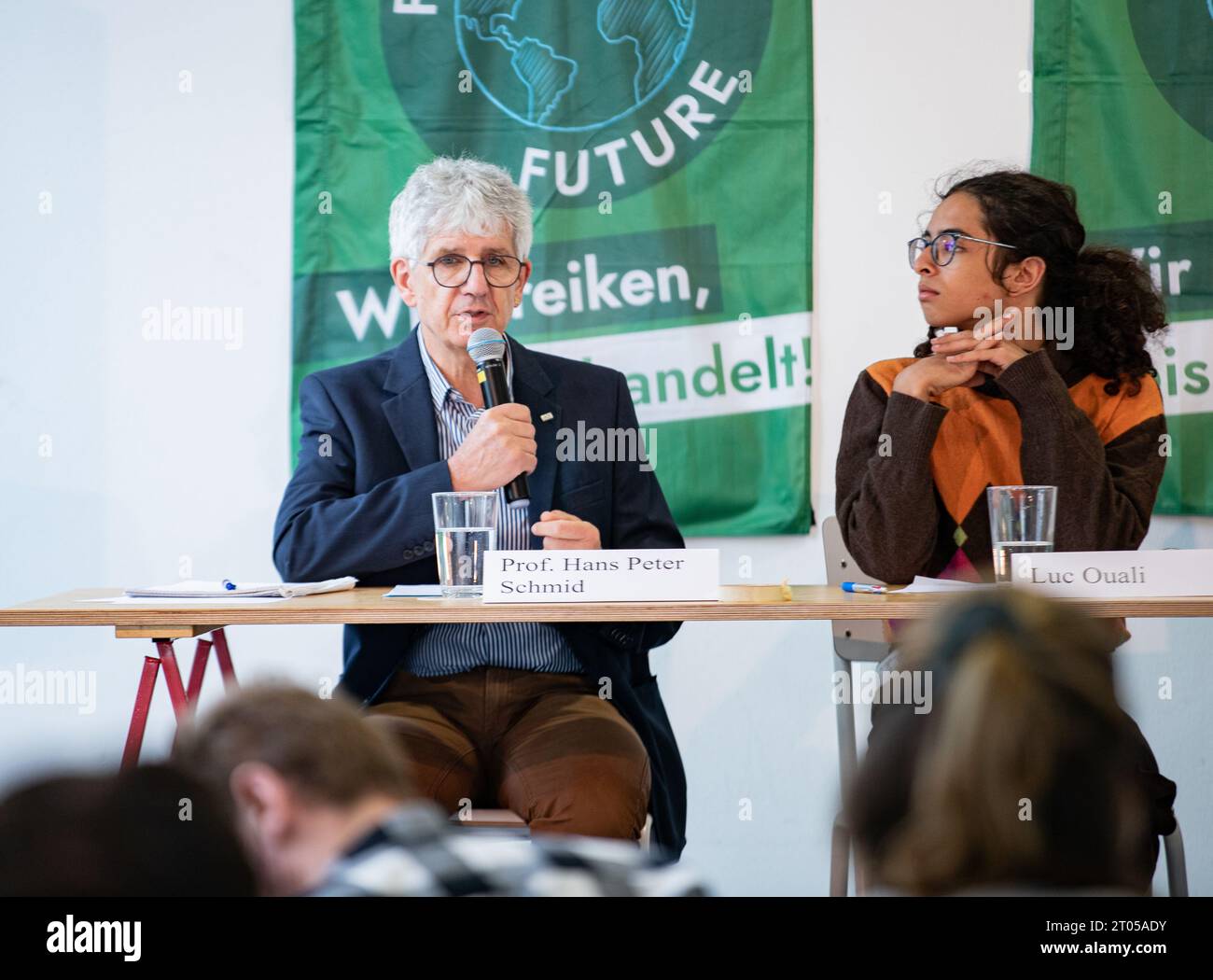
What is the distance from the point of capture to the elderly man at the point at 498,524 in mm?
2025

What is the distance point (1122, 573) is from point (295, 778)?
62.2 inches

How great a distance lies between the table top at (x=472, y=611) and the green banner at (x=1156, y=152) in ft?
5.45

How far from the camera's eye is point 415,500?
2.07m

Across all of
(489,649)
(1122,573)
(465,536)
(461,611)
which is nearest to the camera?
(461,611)

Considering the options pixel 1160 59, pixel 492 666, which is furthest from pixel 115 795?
pixel 1160 59

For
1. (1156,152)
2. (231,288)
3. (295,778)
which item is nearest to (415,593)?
(295,778)

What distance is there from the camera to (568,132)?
3.31 meters

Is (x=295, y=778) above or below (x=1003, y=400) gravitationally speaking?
below

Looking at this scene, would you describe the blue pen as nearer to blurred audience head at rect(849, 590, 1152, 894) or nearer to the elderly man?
the elderly man

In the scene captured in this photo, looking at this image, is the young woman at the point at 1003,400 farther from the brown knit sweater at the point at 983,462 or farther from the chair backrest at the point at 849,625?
the chair backrest at the point at 849,625

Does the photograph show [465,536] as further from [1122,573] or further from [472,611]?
[1122,573]

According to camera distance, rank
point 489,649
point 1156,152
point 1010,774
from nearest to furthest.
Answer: point 1010,774 < point 489,649 < point 1156,152

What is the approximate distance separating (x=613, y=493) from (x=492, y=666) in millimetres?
454
